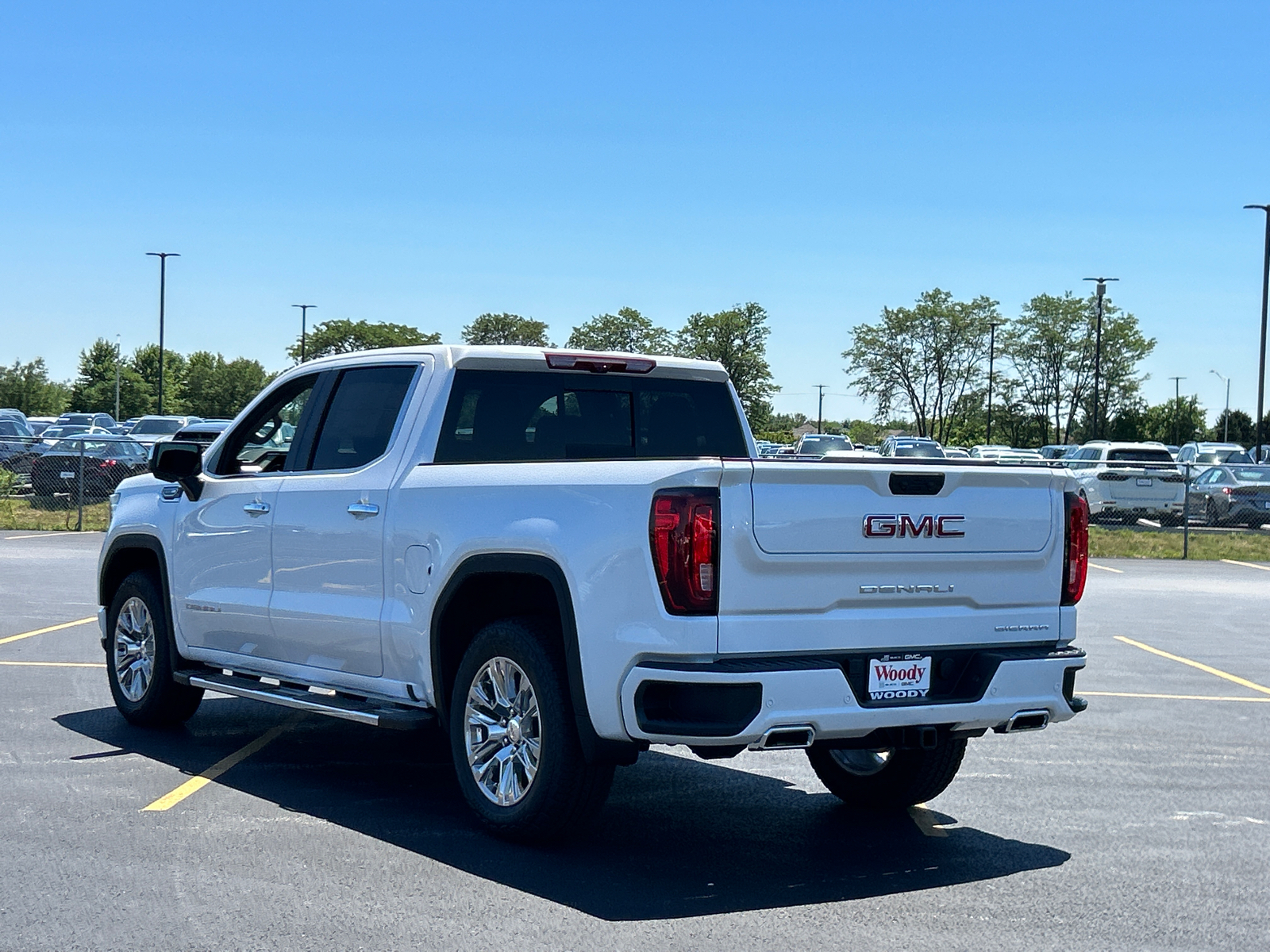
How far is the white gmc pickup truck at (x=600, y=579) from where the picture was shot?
17.5 feet

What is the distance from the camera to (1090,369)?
300 feet

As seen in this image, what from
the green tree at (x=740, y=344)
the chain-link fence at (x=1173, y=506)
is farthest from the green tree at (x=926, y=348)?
the chain-link fence at (x=1173, y=506)

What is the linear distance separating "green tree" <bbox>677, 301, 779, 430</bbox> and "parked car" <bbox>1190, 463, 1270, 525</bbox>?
64950 mm

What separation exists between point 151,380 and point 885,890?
150356 mm

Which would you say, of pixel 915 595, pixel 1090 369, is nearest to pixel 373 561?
pixel 915 595

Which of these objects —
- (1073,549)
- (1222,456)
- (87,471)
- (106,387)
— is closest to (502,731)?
(1073,549)

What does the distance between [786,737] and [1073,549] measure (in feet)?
5.66

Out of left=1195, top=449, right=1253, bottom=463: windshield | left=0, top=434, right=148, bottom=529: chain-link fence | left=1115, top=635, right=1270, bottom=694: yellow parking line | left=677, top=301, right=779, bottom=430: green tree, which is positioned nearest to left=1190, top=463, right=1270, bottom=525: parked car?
left=1195, top=449, right=1253, bottom=463: windshield

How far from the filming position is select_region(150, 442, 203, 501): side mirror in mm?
7914

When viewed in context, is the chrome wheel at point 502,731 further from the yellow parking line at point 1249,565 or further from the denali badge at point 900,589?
the yellow parking line at point 1249,565

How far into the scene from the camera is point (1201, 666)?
12.2m

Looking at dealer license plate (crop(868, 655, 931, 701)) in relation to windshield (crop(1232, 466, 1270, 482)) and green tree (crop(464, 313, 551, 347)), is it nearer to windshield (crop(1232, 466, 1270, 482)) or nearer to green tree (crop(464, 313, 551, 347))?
windshield (crop(1232, 466, 1270, 482))

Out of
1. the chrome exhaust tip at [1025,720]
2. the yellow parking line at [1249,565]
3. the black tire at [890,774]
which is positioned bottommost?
the yellow parking line at [1249,565]

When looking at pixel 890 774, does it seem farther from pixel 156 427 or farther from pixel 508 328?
pixel 508 328
